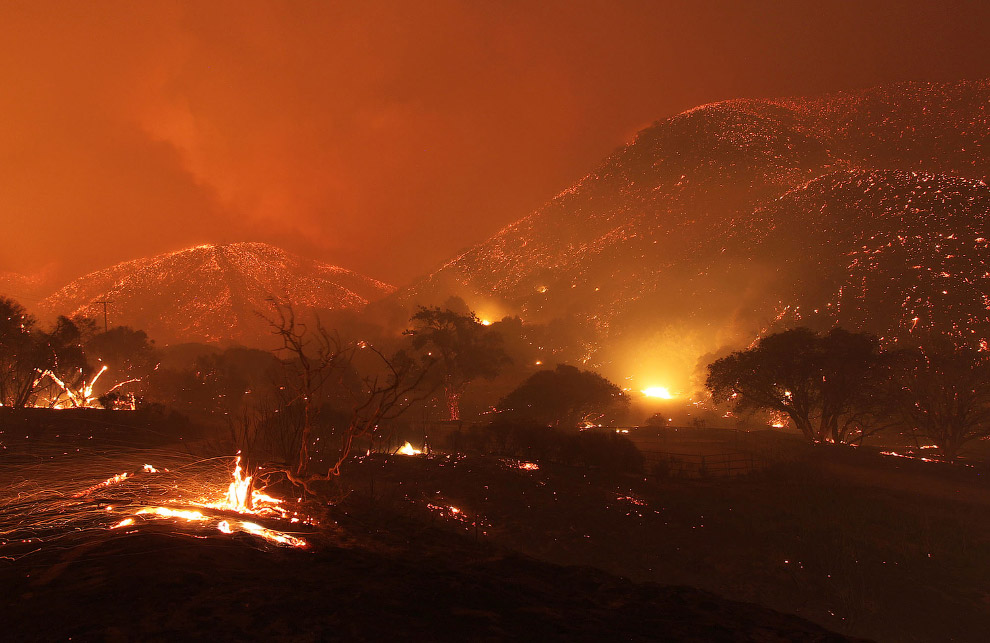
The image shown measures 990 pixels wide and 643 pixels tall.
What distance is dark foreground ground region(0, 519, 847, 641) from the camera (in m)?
4.49

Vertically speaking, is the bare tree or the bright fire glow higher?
the bright fire glow

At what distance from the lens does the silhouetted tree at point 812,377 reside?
32.4 m

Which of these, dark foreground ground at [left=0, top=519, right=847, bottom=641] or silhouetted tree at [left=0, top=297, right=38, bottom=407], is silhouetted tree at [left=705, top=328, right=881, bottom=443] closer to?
dark foreground ground at [left=0, top=519, right=847, bottom=641]

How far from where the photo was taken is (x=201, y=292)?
167 m

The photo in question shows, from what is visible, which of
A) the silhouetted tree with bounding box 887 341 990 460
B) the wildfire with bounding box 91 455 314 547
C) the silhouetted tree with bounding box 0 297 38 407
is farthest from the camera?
the silhouetted tree with bounding box 0 297 38 407

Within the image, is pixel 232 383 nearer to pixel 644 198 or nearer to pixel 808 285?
pixel 808 285

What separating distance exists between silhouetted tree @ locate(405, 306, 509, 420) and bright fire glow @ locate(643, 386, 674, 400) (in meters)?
34.0

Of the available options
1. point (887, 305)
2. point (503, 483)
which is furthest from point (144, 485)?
point (887, 305)

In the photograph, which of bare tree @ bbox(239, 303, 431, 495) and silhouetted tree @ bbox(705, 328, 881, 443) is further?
silhouetted tree @ bbox(705, 328, 881, 443)

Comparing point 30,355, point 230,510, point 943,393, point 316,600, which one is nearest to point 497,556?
point 316,600

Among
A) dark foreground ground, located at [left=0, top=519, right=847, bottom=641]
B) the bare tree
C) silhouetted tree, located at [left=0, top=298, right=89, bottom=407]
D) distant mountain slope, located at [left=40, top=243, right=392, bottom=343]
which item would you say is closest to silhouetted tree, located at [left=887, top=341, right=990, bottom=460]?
the bare tree

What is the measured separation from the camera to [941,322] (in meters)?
54.3

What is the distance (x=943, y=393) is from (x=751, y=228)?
273 feet

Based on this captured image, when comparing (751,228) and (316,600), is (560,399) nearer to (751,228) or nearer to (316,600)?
(316,600)
